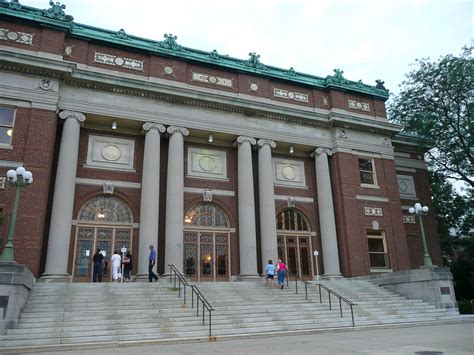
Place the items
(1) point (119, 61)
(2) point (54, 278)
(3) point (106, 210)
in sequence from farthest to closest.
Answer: (1) point (119, 61) → (3) point (106, 210) → (2) point (54, 278)

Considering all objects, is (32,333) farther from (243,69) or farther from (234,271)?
(243,69)

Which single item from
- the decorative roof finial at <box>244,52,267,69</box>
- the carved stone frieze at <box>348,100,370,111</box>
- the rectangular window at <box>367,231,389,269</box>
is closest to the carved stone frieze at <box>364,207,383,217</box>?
the rectangular window at <box>367,231,389,269</box>

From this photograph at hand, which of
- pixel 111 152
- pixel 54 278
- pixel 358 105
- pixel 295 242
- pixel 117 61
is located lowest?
pixel 54 278

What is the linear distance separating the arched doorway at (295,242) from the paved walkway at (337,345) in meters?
11.8

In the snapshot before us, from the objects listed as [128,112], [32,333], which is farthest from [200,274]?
[32,333]

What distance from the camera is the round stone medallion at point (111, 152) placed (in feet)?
70.6

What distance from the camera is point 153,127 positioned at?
21.6m

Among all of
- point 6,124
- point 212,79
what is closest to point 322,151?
point 212,79

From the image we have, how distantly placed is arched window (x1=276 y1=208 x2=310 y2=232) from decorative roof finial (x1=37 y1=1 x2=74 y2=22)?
15.6 meters

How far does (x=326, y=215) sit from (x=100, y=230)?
41.5 feet

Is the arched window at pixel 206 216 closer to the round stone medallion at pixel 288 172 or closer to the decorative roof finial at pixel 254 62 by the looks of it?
the round stone medallion at pixel 288 172

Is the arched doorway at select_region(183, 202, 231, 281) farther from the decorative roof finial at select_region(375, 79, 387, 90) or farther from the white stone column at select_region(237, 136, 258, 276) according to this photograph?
the decorative roof finial at select_region(375, 79, 387, 90)

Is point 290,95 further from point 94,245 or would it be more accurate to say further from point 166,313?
point 166,313

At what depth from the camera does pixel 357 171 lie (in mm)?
25875
